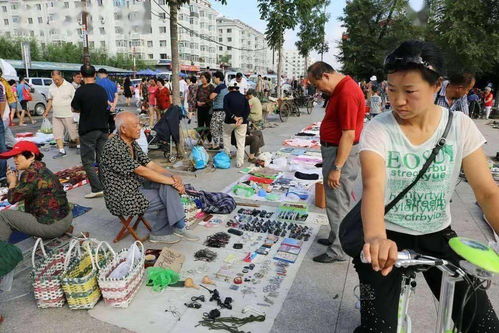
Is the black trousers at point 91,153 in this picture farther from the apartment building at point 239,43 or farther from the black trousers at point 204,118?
the apartment building at point 239,43

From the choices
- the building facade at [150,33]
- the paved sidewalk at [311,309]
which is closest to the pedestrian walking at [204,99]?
the paved sidewalk at [311,309]

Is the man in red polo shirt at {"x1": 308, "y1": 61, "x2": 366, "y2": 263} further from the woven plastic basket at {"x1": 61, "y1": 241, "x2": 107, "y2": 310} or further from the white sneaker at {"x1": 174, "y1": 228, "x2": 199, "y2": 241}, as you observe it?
the woven plastic basket at {"x1": 61, "y1": 241, "x2": 107, "y2": 310}

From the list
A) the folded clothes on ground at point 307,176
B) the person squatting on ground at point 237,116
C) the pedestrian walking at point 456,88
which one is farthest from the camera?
the person squatting on ground at point 237,116

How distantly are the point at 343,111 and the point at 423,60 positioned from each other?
71.6 inches

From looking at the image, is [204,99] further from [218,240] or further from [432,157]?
[432,157]

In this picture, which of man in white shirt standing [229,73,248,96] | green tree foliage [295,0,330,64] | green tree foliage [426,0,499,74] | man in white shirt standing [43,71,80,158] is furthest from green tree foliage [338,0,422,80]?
man in white shirt standing [43,71,80,158]

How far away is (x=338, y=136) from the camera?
3410 millimetres

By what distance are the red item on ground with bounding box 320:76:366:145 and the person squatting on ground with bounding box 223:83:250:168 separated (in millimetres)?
4255

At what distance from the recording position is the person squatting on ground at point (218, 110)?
8754 millimetres

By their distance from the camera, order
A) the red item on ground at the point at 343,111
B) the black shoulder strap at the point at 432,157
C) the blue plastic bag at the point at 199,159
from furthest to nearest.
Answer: the blue plastic bag at the point at 199,159 → the red item on ground at the point at 343,111 → the black shoulder strap at the point at 432,157

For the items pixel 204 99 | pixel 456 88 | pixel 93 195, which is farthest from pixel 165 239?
pixel 204 99

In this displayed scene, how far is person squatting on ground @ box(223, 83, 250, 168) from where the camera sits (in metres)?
7.57

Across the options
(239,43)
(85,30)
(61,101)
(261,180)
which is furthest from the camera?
(239,43)

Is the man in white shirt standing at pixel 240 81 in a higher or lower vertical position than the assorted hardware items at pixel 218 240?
higher
